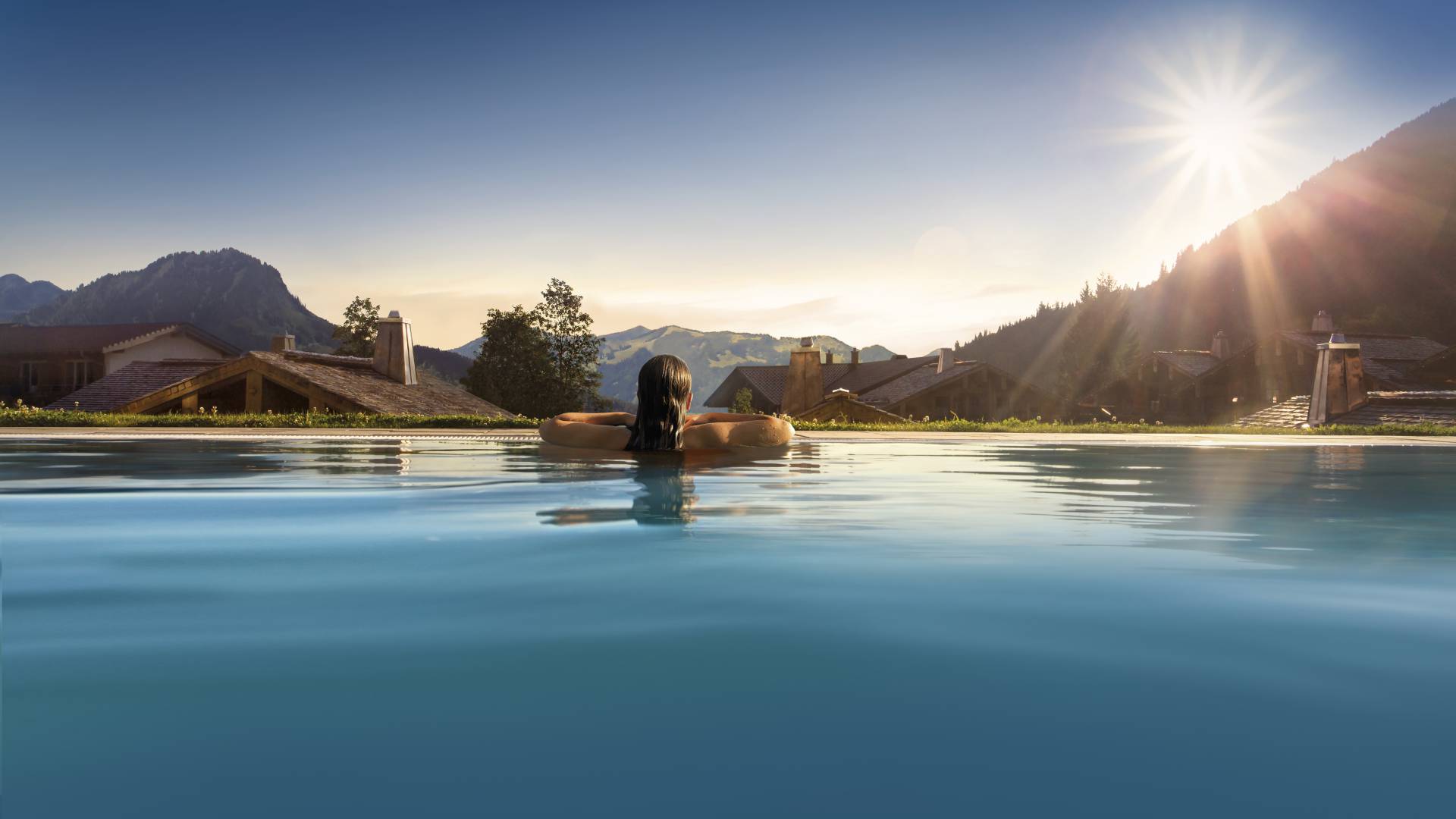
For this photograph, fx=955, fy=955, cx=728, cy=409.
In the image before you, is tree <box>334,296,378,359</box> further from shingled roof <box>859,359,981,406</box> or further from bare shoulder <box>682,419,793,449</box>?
bare shoulder <box>682,419,793,449</box>

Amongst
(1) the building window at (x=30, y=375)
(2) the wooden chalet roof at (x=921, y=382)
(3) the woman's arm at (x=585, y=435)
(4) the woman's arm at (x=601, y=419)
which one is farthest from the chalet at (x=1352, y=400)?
(1) the building window at (x=30, y=375)

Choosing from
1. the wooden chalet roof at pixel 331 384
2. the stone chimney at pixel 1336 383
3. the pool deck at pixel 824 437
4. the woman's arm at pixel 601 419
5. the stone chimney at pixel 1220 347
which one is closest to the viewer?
the woman's arm at pixel 601 419

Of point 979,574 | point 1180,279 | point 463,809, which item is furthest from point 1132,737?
point 1180,279

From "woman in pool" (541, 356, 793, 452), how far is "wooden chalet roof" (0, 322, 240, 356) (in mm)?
45701

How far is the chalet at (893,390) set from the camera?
38.0 meters

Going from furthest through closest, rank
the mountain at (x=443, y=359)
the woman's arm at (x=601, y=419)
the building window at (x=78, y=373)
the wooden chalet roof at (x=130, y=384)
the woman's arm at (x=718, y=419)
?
1. the mountain at (x=443, y=359)
2. the building window at (x=78, y=373)
3. the wooden chalet roof at (x=130, y=384)
4. the woman's arm at (x=601, y=419)
5. the woman's arm at (x=718, y=419)

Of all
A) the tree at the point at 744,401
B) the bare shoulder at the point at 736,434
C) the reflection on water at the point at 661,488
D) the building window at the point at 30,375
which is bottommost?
the reflection on water at the point at 661,488

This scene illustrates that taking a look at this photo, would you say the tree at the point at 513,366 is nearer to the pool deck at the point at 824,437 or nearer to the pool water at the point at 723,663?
the pool deck at the point at 824,437

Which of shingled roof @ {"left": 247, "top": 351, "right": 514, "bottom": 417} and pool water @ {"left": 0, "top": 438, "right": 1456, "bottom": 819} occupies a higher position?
shingled roof @ {"left": 247, "top": 351, "right": 514, "bottom": 417}

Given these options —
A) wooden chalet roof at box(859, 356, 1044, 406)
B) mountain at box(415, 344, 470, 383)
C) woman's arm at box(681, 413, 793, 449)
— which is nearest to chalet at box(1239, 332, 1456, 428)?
wooden chalet roof at box(859, 356, 1044, 406)

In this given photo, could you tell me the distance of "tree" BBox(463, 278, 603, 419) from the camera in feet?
175

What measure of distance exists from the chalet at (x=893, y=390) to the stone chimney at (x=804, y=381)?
0.03 m

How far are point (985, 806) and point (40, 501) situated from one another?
9095 mm

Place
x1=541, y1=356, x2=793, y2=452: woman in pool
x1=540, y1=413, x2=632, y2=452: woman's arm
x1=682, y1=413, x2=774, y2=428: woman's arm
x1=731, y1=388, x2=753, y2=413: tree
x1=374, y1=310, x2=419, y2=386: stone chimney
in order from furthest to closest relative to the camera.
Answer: x1=731, y1=388, x2=753, y2=413: tree → x1=374, y1=310, x2=419, y2=386: stone chimney → x1=682, y1=413, x2=774, y2=428: woman's arm → x1=540, y1=413, x2=632, y2=452: woman's arm → x1=541, y1=356, x2=793, y2=452: woman in pool
